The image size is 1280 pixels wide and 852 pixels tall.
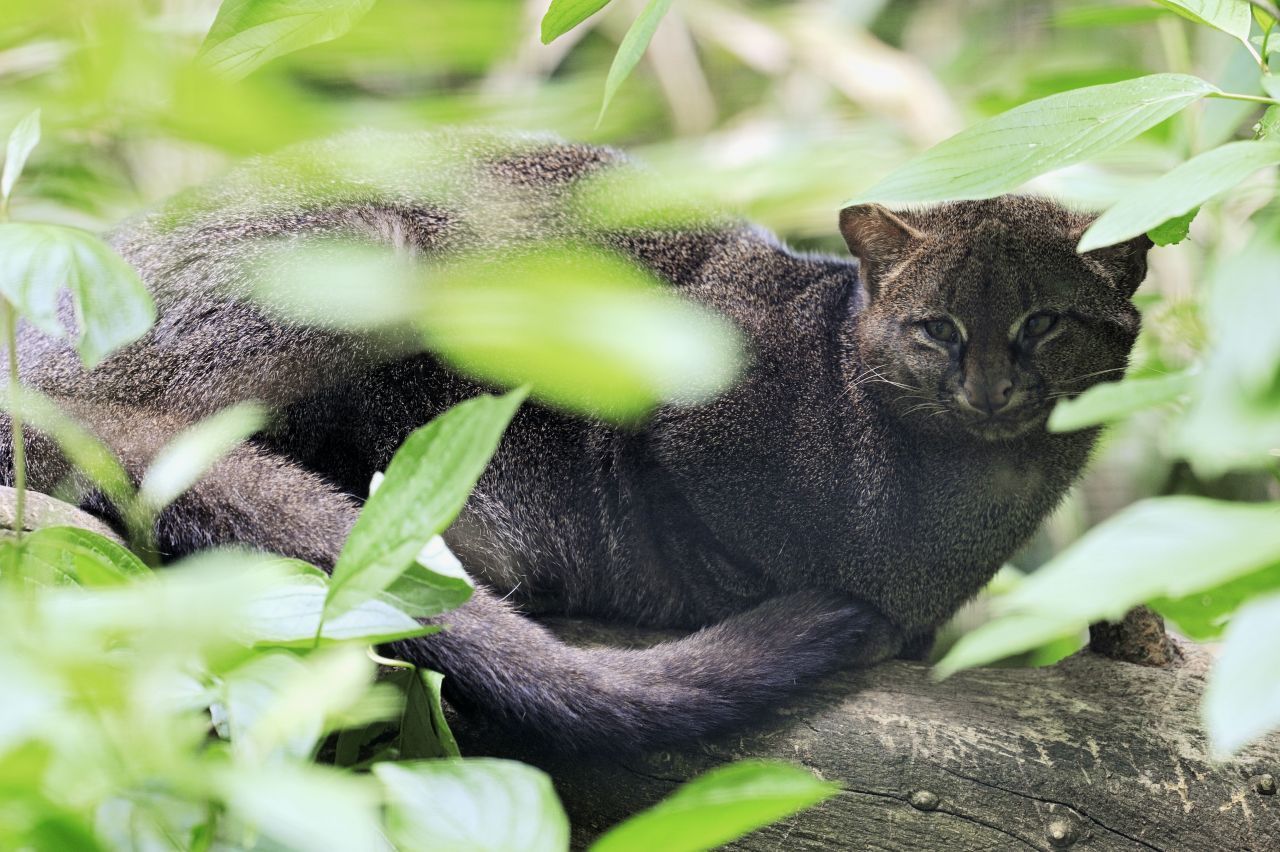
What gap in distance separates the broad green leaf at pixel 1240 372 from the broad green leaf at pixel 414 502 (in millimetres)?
543

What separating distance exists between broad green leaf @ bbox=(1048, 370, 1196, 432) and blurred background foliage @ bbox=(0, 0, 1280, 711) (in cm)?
36

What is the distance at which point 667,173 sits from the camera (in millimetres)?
1037

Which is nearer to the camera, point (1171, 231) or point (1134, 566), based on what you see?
point (1134, 566)

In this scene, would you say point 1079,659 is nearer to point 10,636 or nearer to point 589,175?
point 589,175

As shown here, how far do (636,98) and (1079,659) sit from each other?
1.80 m

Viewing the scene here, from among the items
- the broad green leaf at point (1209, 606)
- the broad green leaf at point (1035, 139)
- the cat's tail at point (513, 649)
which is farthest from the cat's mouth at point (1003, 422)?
the broad green leaf at point (1035, 139)

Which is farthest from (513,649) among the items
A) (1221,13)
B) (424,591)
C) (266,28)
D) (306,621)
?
(1221,13)

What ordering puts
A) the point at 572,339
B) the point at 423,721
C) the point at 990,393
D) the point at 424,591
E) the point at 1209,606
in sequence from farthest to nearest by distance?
the point at 990,393 → the point at 1209,606 → the point at 423,721 → the point at 424,591 → the point at 572,339

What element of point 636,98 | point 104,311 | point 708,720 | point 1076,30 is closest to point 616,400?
point 636,98

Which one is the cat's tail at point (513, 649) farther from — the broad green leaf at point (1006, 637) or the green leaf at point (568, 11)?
the broad green leaf at point (1006, 637)

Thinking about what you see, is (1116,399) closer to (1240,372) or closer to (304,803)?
(1240,372)

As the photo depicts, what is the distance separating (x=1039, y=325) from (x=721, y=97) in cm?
315

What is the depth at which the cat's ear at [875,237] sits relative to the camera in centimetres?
259

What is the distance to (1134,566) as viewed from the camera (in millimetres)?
694
